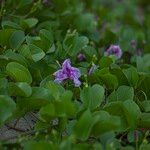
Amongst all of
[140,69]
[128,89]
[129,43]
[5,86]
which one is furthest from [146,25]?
[5,86]

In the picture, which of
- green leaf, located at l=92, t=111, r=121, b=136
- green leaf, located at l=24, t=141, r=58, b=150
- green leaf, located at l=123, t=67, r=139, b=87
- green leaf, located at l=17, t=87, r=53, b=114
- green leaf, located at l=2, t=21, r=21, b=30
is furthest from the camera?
green leaf, located at l=2, t=21, r=21, b=30

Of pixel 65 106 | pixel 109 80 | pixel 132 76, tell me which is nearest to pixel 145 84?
pixel 132 76

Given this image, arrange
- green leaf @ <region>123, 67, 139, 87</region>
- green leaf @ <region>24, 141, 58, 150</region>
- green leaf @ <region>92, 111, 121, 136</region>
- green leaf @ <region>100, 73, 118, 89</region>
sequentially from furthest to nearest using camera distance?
green leaf @ <region>123, 67, 139, 87</region> → green leaf @ <region>100, 73, 118, 89</region> → green leaf @ <region>92, 111, 121, 136</region> → green leaf @ <region>24, 141, 58, 150</region>

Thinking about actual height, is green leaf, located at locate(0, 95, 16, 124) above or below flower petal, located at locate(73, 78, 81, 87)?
below

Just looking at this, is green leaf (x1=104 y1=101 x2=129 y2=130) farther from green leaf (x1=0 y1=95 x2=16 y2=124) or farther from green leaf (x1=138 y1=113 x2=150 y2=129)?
green leaf (x1=0 y1=95 x2=16 y2=124)

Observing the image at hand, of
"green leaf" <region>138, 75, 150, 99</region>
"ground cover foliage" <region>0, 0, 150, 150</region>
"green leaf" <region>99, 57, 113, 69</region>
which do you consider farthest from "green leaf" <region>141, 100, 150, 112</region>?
Result: "green leaf" <region>99, 57, 113, 69</region>

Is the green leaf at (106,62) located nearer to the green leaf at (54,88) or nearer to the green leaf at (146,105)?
the green leaf at (146,105)

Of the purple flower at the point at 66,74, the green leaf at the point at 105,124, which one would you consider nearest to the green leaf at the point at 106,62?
the purple flower at the point at 66,74
